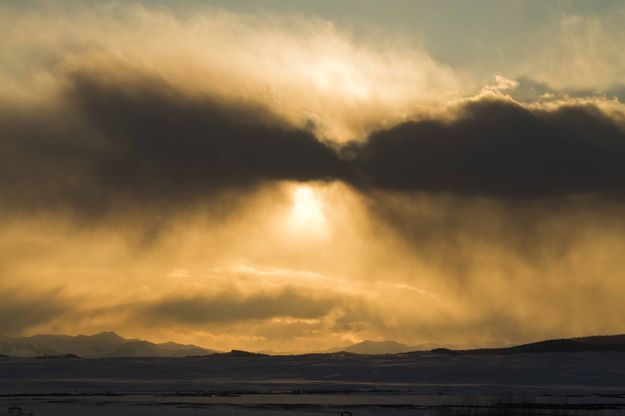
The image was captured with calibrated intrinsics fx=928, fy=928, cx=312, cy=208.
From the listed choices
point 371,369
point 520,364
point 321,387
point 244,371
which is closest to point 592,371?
point 520,364

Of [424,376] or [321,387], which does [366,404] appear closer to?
[321,387]

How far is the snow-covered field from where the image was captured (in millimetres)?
56250

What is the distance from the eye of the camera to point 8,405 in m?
57.5

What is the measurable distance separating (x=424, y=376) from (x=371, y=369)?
35.9 feet

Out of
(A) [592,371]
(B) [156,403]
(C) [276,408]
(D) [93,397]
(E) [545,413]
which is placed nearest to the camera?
(E) [545,413]

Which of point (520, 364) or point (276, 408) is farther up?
point (520, 364)

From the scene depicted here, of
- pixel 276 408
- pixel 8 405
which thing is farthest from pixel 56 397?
pixel 276 408

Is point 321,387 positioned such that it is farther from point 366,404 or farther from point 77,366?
point 77,366

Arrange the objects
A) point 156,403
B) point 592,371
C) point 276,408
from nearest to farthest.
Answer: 1. point 276,408
2. point 156,403
3. point 592,371

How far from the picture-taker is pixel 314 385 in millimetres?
83562

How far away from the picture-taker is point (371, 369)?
106 meters

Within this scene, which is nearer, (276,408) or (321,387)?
(276,408)

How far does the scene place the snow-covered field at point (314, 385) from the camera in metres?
56.2

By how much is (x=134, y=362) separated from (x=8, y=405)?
66956 millimetres
